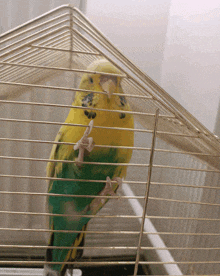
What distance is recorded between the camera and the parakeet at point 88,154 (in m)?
0.50

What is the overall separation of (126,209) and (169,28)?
0.79 metres

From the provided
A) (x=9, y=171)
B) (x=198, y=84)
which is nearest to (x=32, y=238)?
(x=9, y=171)

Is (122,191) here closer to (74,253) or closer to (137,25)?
(74,253)

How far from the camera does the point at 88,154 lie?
0.51m

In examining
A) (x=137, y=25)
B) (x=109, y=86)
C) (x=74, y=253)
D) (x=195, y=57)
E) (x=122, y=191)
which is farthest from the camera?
(x=137, y=25)

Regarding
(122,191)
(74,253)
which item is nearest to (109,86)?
(74,253)

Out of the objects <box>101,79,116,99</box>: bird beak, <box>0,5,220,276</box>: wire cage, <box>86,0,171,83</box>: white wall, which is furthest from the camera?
<box>86,0,171,83</box>: white wall

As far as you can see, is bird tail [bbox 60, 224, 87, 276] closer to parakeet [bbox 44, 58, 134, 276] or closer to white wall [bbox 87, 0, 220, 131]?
parakeet [bbox 44, 58, 134, 276]

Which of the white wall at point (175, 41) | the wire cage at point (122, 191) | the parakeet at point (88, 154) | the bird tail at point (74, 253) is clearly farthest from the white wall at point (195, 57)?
the bird tail at point (74, 253)

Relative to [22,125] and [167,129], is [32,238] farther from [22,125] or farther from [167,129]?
[167,129]

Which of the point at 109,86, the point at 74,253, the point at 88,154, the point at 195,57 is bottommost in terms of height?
the point at 74,253

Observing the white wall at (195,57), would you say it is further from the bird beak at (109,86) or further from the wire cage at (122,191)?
the bird beak at (109,86)

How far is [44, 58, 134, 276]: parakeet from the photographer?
0.50m

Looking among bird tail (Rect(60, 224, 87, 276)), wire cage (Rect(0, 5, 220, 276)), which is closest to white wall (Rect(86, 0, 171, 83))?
wire cage (Rect(0, 5, 220, 276))
